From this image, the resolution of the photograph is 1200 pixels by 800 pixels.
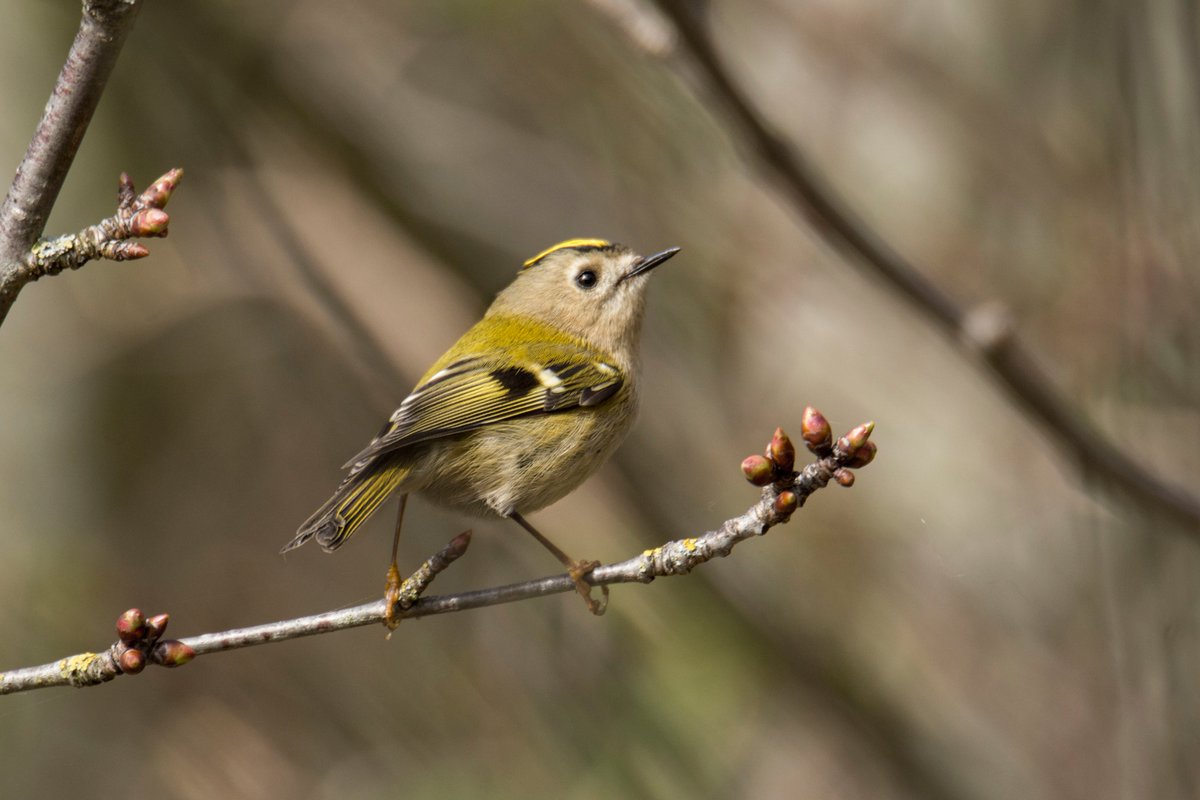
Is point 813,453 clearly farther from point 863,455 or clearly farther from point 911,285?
point 911,285

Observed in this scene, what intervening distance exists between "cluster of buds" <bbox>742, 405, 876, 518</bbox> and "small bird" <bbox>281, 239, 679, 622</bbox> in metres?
0.62

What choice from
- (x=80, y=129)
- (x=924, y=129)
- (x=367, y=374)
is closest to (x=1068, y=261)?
(x=924, y=129)

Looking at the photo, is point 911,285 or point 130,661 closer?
point 911,285

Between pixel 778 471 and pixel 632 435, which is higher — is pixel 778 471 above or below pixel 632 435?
below

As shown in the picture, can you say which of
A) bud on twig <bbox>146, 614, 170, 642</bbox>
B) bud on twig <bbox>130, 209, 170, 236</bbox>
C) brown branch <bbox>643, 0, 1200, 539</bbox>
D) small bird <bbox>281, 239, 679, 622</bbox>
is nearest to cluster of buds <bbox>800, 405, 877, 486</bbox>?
brown branch <bbox>643, 0, 1200, 539</bbox>

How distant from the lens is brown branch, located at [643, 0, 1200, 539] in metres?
1.62

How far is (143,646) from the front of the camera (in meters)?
1.92

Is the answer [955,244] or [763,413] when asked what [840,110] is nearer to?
[955,244]

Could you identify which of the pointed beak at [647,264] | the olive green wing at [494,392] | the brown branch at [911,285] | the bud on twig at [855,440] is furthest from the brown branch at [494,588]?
the pointed beak at [647,264]

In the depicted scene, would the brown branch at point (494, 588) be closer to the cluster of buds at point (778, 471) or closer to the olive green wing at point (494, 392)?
the cluster of buds at point (778, 471)

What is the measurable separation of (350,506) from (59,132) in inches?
40.7

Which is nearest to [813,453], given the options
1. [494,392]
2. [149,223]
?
[149,223]

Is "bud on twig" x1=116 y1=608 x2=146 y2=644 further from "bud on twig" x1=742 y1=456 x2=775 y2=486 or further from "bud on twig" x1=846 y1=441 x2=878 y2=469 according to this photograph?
"bud on twig" x1=846 y1=441 x2=878 y2=469

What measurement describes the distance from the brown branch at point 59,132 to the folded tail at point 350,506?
740 millimetres
